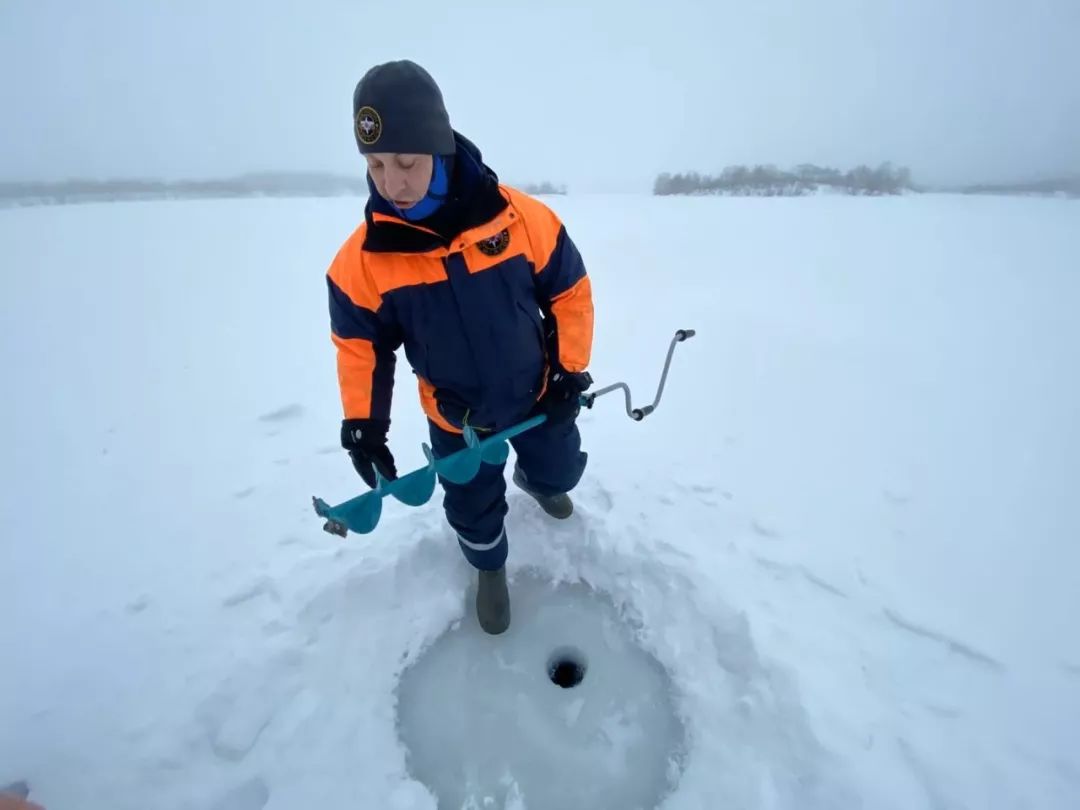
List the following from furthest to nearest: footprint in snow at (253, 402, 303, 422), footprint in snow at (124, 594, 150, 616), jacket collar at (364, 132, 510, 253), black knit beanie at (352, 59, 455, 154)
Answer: footprint in snow at (253, 402, 303, 422) < footprint in snow at (124, 594, 150, 616) < jacket collar at (364, 132, 510, 253) < black knit beanie at (352, 59, 455, 154)

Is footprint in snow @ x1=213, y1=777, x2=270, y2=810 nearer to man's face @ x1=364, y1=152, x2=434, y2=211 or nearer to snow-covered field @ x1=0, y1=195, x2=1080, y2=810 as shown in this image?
snow-covered field @ x1=0, y1=195, x2=1080, y2=810

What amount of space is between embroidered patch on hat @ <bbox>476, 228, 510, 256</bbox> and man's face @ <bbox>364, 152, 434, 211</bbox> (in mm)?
234

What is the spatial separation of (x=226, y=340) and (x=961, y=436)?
653cm

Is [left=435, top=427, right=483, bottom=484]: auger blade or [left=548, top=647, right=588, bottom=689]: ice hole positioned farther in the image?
[left=548, top=647, right=588, bottom=689]: ice hole

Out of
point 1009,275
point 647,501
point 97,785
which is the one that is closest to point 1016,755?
point 647,501

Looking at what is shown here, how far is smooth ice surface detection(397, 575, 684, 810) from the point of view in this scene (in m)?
1.65

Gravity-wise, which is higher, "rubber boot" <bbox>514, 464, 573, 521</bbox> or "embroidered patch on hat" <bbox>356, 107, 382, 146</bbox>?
"embroidered patch on hat" <bbox>356, 107, 382, 146</bbox>

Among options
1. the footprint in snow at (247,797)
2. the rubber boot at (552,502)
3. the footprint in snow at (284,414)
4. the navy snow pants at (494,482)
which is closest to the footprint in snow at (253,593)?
the footprint in snow at (247,797)

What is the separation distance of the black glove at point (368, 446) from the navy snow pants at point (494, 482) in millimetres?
262

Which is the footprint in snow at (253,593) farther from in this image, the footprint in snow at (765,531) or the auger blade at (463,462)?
the footprint in snow at (765,531)

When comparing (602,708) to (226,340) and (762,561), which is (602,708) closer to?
(762,561)

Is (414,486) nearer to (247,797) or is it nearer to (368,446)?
(368,446)

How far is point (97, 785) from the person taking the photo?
1.57 meters

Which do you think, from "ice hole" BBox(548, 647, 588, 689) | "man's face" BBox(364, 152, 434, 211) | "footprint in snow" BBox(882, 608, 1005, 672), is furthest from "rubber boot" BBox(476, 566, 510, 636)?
"footprint in snow" BBox(882, 608, 1005, 672)
